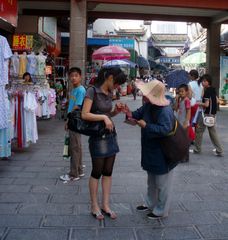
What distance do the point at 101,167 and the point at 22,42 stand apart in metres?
6.93

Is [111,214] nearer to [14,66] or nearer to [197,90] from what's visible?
[197,90]

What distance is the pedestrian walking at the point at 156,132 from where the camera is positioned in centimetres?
420

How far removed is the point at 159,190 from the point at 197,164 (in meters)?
3.00

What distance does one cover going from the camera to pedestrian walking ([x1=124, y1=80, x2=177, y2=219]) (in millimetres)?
4195

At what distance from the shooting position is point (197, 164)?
23.8ft

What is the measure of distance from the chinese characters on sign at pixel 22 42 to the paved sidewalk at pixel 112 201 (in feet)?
11.9

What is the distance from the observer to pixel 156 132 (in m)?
4.16

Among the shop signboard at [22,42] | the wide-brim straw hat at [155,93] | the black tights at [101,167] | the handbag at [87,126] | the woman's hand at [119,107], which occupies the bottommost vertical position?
the black tights at [101,167]

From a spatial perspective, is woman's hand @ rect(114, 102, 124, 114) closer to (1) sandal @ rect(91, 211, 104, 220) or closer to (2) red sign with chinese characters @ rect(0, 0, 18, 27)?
(1) sandal @ rect(91, 211, 104, 220)

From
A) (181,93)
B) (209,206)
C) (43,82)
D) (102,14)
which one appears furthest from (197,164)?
(102,14)

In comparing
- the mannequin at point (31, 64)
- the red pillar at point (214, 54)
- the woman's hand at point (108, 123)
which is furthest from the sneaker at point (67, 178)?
the red pillar at point (214, 54)

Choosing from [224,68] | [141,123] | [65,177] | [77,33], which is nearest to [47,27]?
[77,33]

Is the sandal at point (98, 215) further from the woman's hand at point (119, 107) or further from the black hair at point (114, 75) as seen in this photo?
the black hair at point (114, 75)

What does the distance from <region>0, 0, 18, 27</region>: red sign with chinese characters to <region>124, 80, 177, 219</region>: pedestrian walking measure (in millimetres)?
4326
